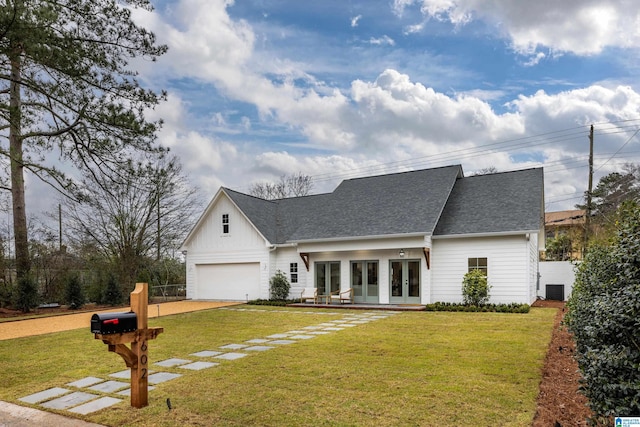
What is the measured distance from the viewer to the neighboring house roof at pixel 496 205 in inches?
577

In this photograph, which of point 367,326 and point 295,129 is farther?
point 295,129

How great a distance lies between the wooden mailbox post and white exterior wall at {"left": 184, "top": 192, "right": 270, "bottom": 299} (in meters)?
14.6

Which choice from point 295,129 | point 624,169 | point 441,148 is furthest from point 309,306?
point 624,169

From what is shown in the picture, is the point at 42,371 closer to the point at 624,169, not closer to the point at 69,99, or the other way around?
the point at 69,99

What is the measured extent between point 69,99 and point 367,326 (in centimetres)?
904

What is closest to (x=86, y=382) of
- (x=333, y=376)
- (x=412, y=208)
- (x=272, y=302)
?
(x=333, y=376)

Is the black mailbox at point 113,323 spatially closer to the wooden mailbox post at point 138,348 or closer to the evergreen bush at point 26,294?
the wooden mailbox post at point 138,348

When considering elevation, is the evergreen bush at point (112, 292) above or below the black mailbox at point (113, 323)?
below

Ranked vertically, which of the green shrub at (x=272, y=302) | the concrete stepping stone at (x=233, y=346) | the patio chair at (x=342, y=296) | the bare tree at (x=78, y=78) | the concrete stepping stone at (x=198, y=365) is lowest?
the green shrub at (x=272, y=302)

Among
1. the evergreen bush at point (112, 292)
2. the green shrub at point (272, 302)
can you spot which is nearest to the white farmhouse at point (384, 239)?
the green shrub at point (272, 302)

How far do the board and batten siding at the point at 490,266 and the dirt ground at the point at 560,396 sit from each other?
7660 millimetres

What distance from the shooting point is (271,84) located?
53.9 feet

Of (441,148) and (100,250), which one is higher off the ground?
(441,148)

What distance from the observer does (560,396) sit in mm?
4660
